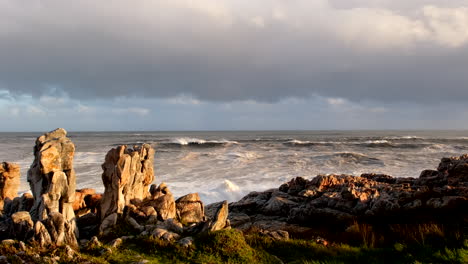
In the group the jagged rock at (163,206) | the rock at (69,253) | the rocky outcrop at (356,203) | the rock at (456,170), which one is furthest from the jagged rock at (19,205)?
the rock at (456,170)

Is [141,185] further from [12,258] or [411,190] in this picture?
[411,190]

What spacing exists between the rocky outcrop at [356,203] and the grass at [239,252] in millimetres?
3969

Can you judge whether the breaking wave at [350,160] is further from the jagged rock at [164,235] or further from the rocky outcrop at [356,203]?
the jagged rock at [164,235]

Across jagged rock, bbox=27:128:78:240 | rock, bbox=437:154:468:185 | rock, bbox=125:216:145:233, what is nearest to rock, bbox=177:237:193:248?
rock, bbox=125:216:145:233

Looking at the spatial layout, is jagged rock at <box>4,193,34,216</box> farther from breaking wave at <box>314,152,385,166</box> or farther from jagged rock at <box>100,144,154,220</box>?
breaking wave at <box>314,152,385,166</box>

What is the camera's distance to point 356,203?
15.6 m

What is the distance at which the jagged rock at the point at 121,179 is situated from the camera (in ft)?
40.5

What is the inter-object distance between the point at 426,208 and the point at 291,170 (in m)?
21.7

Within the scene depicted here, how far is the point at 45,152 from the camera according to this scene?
11344mm

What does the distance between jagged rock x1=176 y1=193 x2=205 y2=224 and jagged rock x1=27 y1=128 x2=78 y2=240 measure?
15.3 feet

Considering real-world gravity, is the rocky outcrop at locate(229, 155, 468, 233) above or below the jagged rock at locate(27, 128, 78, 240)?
below

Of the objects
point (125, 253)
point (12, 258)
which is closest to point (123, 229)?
point (125, 253)

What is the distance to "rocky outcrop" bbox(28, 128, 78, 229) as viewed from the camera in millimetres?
10805

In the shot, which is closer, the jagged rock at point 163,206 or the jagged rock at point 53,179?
the jagged rock at point 53,179
